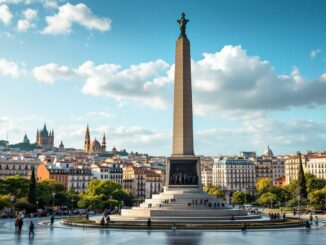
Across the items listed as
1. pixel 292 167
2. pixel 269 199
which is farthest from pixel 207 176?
pixel 269 199

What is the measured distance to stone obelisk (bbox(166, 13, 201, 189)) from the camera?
191ft

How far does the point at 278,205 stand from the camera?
378 ft

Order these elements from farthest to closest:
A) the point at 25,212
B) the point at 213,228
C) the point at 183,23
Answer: the point at 25,212 < the point at 183,23 < the point at 213,228

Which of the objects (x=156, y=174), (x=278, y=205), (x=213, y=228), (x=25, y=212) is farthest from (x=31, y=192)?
(x=156, y=174)

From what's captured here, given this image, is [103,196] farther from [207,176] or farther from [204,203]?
[207,176]

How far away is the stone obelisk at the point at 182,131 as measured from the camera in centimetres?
5825

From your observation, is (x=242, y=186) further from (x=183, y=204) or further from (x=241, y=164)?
(x=183, y=204)

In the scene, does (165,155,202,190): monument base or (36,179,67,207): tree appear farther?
(36,179,67,207): tree

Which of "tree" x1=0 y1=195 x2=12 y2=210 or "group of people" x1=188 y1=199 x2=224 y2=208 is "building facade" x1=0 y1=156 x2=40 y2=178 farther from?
"group of people" x1=188 y1=199 x2=224 y2=208

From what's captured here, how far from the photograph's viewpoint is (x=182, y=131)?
59156 millimetres

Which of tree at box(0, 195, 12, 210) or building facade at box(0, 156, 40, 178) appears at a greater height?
building facade at box(0, 156, 40, 178)

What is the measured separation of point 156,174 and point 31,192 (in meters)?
69.9

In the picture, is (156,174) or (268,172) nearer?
(156,174)

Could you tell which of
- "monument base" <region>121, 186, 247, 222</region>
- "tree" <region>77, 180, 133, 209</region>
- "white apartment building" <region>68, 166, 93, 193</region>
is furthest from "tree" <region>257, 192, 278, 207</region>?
"monument base" <region>121, 186, 247, 222</region>
